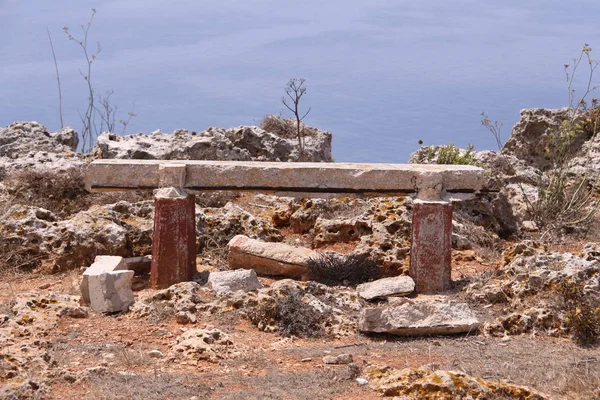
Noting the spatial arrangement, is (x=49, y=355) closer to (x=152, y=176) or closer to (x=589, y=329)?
(x=152, y=176)

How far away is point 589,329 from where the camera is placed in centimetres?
820

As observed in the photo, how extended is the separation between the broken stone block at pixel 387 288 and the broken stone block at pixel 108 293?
99.4 inches

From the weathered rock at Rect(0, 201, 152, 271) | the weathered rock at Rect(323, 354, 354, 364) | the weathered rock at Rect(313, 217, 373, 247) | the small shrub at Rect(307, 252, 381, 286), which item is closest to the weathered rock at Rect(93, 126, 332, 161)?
the weathered rock at Rect(0, 201, 152, 271)

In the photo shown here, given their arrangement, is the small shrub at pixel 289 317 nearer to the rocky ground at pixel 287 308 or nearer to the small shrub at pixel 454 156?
the rocky ground at pixel 287 308

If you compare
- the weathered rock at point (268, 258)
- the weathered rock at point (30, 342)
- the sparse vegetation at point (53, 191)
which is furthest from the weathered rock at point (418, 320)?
the sparse vegetation at point (53, 191)

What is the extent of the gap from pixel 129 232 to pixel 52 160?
3.23 meters

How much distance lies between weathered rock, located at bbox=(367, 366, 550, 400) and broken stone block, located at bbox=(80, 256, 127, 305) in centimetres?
395

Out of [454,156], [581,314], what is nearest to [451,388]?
[581,314]

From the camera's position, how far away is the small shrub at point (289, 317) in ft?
28.2

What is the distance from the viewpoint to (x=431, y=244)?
32.8 ft

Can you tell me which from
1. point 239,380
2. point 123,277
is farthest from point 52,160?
point 239,380

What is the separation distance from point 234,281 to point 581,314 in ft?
11.7

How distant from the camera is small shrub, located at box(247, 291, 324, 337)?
8609 millimetres

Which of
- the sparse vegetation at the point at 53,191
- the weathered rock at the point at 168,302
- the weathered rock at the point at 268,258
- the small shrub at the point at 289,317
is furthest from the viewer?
the sparse vegetation at the point at 53,191
